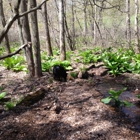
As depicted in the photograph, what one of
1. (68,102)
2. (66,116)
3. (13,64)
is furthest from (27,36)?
(66,116)

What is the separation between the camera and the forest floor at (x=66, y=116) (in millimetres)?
4062

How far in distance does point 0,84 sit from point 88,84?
133 inches

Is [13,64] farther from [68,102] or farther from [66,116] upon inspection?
[66,116]

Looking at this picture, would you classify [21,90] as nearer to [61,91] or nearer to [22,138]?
[61,91]

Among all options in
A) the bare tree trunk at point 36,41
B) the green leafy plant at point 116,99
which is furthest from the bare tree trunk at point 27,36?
the green leafy plant at point 116,99

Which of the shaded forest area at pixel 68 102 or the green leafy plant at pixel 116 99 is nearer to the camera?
the shaded forest area at pixel 68 102

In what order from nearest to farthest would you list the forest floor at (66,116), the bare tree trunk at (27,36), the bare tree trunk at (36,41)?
1. the forest floor at (66,116)
2. the bare tree trunk at (27,36)
3. the bare tree trunk at (36,41)

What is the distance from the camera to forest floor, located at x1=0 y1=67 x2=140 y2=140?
406 centimetres

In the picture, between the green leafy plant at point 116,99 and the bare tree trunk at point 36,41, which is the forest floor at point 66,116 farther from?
the bare tree trunk at point 36,41

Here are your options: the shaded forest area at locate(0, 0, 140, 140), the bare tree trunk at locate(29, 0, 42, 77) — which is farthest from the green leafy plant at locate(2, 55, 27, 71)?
the bare tree trunk at locate(29, 0, 42, 77)

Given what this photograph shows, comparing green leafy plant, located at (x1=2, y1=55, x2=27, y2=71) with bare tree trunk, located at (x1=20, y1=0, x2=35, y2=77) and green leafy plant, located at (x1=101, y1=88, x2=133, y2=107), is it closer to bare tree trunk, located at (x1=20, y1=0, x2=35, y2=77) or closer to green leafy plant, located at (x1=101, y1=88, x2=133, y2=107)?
bare tree trunk, located at (x1=20, y1=0, x2=35, y2=77)

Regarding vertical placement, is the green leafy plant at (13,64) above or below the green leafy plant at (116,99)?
above

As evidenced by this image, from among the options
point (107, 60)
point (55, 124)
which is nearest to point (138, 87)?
point (107, 60)

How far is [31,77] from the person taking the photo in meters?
8.27
